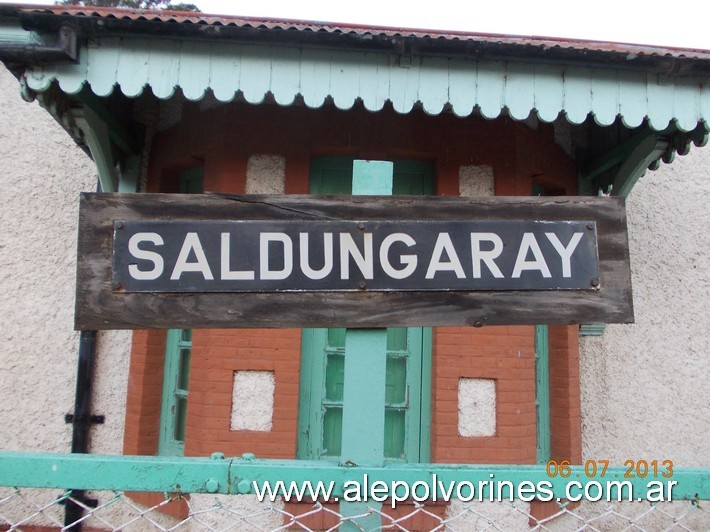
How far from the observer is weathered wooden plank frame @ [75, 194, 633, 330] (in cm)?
169

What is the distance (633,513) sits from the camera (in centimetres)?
402

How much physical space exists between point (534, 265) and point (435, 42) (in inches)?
53.6

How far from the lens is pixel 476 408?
3.41 meters

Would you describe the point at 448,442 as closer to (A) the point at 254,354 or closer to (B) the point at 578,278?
(A) the point at 254,354

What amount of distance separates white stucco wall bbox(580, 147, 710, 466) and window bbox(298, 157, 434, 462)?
1.48m

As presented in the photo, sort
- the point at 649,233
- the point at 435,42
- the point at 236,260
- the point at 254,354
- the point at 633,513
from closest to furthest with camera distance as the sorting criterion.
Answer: the point at 236,260 < the point at 435,42 < the point at 254,354 < the point at 633,513 < the point at 649,233

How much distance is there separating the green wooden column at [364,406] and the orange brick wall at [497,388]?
1.74 m

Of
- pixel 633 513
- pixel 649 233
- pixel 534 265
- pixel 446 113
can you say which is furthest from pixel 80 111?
pixel 633 513

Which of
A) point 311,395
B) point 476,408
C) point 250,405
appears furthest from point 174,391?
point 476,408

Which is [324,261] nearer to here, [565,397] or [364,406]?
[364,406]

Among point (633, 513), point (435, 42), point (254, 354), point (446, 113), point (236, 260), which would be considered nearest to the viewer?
point (236, 260)

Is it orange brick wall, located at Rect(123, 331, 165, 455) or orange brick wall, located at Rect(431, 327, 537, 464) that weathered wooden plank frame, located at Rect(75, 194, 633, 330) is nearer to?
orange brick wall, located at Rect(431, 327, 537, 464)

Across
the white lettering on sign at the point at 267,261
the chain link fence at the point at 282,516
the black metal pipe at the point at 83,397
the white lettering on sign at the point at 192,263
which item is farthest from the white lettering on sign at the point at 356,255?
the black metal pipe at the point at 83,397

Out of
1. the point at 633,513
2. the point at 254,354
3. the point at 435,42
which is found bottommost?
the point at 633,513
